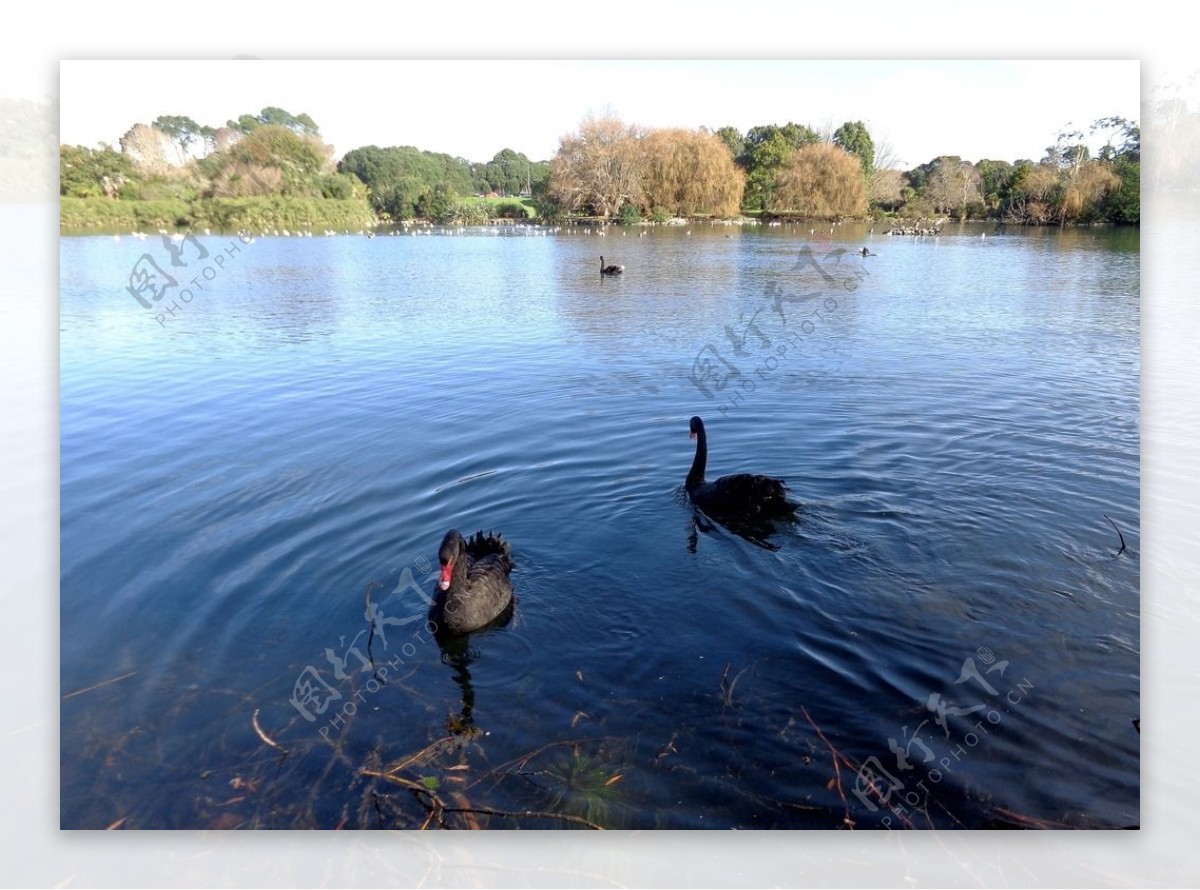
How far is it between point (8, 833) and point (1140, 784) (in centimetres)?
570

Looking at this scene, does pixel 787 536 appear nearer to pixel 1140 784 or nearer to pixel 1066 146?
pixel 1140 784

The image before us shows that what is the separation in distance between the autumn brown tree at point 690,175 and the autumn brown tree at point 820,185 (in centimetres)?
217

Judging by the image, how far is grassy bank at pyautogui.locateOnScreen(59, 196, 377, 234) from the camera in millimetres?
6770

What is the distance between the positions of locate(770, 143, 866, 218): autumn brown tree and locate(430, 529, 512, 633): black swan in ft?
90.8

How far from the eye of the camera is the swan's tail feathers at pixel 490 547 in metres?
6.02

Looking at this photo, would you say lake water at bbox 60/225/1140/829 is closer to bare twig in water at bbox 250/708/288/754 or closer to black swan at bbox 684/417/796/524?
bare twig in water at bbox 250/708/288/754

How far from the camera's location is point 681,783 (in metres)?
3.93

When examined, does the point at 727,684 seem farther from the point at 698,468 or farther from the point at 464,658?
the point at 698,468

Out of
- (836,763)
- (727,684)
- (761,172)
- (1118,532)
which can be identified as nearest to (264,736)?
(727,684)

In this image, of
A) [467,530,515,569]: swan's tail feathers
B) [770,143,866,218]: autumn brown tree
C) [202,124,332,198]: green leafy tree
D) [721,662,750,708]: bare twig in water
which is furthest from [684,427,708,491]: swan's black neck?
[770,143,866,218]: autumn brown tree

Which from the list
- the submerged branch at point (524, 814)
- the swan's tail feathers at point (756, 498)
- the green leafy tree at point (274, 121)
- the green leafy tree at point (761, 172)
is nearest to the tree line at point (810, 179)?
the green leafy tree at point (761, 172)

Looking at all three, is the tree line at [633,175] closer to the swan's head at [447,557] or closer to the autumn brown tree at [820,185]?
the autumn brown tree at [820,185]

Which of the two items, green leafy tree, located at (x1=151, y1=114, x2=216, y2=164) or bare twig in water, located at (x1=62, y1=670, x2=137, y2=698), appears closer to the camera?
bare twig in water, located at (x1=62, y1=670, x2=137, y2=698)

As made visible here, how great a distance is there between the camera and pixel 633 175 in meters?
28.0
